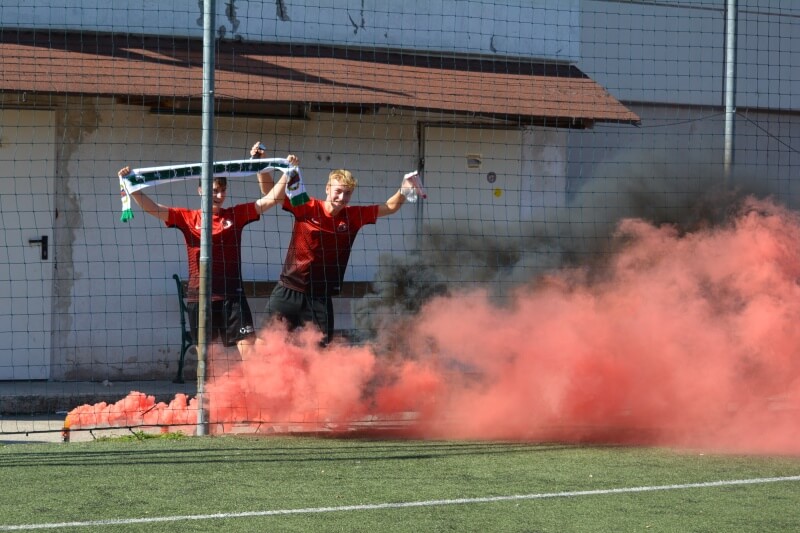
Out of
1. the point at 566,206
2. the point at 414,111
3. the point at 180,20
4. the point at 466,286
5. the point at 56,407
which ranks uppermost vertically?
the point at 180,20

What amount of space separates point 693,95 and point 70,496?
9.92m

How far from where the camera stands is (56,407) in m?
9.68

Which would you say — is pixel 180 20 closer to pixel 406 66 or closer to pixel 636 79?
pixel 406 66

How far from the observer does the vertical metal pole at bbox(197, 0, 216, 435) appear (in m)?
7.90

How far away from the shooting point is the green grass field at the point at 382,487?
216 inches

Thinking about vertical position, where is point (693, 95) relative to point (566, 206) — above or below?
above

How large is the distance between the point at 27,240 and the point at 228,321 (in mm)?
3023

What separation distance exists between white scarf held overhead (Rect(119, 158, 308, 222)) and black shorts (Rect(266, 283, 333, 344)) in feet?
2.39

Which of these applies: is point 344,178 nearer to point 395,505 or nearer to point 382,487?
point 382,487

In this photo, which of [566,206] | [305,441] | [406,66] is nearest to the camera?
[305,441]

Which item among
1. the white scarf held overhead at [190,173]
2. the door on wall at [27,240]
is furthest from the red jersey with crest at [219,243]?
the door on wall at [27,240]

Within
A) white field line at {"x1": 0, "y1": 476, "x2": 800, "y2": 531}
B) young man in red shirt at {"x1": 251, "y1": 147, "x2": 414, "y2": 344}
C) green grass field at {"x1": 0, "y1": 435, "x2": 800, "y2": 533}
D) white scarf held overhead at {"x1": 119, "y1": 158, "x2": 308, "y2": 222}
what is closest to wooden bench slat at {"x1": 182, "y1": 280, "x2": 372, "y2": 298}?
young man in red shirt at {"x1": 251, "y1": 147, "x2": 414, "y2": 344}

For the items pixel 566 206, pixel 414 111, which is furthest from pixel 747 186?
pixel 414 111

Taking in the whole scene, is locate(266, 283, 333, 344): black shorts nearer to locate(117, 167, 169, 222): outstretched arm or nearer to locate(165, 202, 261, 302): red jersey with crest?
locate(165, 202, 261, 302): red jersey with crest
